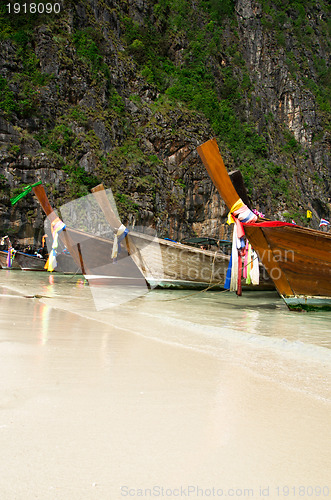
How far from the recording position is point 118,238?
29.9 ft

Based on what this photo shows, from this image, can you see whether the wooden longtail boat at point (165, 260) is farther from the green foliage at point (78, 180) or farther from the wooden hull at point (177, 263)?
the green foliage at point (78, 180)

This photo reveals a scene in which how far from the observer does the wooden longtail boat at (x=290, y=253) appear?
20.1ft

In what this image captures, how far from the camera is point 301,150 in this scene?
5181 centimetres

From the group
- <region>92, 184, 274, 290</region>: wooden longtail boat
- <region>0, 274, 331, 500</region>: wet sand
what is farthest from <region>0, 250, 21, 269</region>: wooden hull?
<region>0, 274, 331, 500</region>: wet sand

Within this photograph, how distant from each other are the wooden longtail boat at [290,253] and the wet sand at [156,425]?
3.97 m

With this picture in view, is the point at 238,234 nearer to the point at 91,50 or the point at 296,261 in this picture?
the point at 296,261

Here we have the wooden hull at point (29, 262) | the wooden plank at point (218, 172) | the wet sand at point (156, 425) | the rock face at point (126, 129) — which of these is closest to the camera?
the wet sand at point (156, 425)

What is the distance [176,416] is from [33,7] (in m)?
43.3

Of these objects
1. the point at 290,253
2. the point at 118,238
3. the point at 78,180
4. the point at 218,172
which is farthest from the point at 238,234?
the point at 78,180

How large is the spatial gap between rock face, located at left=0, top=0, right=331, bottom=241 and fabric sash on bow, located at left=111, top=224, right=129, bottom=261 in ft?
62.3

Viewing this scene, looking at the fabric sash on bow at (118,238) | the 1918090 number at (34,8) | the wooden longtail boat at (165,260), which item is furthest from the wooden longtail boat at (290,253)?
the 1918090 number at (34,8)

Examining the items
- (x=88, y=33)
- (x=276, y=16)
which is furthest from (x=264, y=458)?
(x=276, y=16)

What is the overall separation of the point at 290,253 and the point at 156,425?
211 inches

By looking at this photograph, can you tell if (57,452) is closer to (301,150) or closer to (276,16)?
(301,150)
